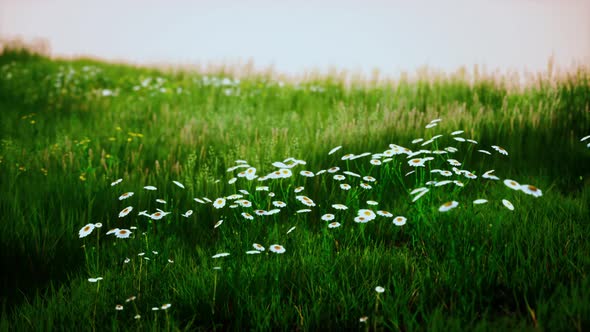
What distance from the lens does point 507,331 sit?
2.25 meters

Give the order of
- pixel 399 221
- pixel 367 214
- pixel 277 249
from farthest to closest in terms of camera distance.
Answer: pixel 367 214 < pixel 399 221 < pixel 277 249

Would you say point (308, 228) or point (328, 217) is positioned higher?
point (328, 217)

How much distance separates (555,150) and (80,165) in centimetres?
501

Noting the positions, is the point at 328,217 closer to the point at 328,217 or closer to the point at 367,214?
the point at 328,217

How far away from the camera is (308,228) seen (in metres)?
3.60

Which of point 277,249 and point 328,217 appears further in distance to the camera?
point 328,217

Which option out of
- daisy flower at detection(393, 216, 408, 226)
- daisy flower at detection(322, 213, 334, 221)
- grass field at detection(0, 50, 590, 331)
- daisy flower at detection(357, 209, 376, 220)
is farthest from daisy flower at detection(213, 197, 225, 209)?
daisy flower at detection(393, 216, 408, 226)

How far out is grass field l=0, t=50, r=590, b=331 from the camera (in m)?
2.61

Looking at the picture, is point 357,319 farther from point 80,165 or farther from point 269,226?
point 80,165

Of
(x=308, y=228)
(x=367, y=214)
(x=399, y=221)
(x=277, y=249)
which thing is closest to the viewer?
(x=277, y=249)

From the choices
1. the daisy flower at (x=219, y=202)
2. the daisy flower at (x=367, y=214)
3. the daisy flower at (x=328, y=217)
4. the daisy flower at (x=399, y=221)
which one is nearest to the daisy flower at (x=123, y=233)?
the daisy flower at (x=219, y=202)

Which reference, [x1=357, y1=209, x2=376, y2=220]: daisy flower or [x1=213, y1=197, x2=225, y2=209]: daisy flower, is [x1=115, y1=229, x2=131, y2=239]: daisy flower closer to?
[x1=213, y1=197, x2=225, y2=209]: daisy flower

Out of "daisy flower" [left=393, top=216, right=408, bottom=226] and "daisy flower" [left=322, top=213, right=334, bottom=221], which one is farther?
"daisy flower" [left=322, top=213, right=334, bottom=221]

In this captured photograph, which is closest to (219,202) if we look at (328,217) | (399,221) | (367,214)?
(328,217)
